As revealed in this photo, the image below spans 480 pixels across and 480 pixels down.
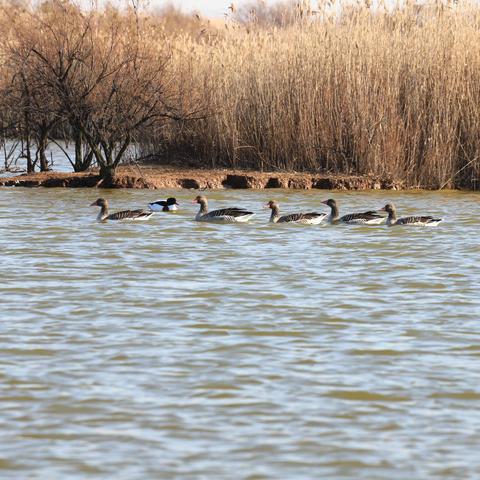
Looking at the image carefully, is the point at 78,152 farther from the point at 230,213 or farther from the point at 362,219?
the point at 362,219

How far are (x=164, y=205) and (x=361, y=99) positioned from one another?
14.9 feet

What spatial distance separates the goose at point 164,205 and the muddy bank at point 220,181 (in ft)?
10.1

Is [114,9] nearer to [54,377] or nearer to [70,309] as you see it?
[70,309]

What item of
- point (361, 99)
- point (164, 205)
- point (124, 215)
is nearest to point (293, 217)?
point (164, 205)

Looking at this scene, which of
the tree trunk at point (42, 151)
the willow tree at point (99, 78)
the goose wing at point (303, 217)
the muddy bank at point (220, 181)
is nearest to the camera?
the goose wing at point (303, 217)

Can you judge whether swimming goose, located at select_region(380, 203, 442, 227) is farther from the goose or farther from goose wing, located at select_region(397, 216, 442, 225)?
the goose

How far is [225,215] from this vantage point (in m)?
16.5

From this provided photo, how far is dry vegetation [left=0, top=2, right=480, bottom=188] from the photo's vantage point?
20281 millimetres

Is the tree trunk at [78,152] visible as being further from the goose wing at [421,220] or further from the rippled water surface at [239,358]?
the goose wing at [421,220]

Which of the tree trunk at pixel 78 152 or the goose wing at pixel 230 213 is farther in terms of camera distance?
the tree trunk at pixel 78 152

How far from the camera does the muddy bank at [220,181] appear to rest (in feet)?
68.0

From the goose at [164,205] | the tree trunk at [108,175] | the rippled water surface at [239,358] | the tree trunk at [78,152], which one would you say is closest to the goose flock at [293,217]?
the goose at [164,205]

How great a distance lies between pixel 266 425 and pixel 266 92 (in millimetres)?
15244

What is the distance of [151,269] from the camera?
12695 millimetres
